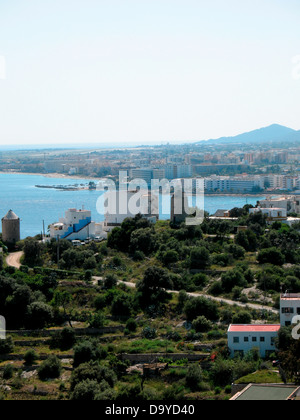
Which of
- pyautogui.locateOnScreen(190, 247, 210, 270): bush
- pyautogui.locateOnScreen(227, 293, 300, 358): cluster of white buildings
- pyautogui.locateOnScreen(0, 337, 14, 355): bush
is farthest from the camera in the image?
pyautogui.locateOnScreen(190, 247, 210, 270): bush

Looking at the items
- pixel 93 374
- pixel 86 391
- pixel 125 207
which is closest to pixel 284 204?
pixel 125 207

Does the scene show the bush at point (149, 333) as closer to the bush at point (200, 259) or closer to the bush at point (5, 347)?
the bush at point (5, 347)

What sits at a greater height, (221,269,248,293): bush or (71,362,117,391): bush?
(221,269,248,293): bush

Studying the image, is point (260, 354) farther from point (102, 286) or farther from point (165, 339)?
point (102, 286)

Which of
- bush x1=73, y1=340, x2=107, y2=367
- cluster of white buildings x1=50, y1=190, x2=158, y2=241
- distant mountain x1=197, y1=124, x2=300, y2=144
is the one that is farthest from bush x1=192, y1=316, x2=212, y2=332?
distant mountain x1=197, y1=124, x2=300, y2=144

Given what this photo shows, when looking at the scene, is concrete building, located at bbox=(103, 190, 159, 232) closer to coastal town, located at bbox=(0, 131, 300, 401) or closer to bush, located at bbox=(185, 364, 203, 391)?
coastal town, located at bbox=(0, 131, 300, 401)
